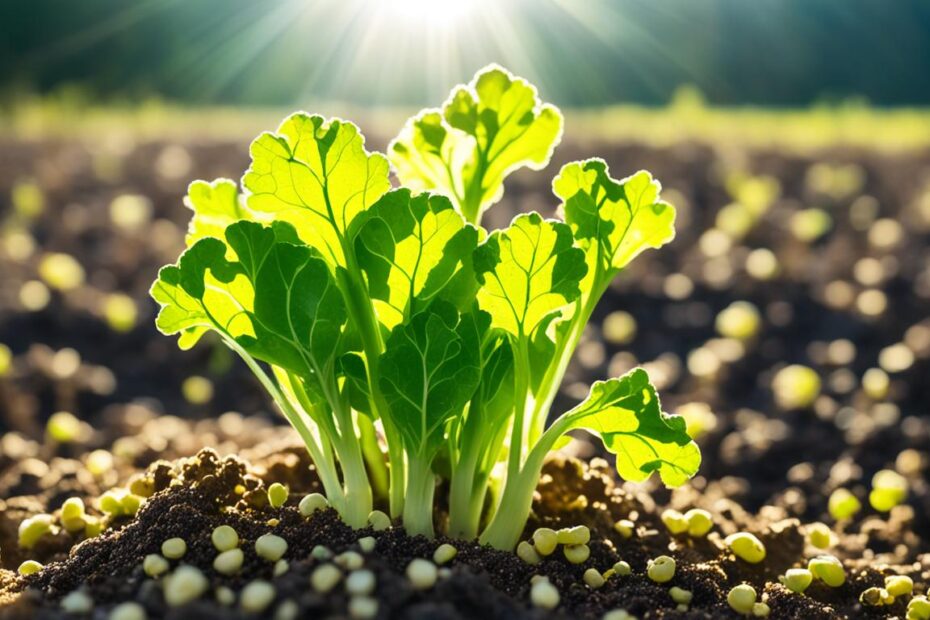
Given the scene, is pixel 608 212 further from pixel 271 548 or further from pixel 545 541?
pixel 271 548

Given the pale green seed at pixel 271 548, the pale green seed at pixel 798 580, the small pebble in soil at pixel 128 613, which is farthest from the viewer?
the pale green seed at pixel 798 580

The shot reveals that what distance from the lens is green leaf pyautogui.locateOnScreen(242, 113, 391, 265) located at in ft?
5.57

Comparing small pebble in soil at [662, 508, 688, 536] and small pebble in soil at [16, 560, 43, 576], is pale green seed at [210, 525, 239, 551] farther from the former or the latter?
small pebble in soil at [662, 508, 688, 536]

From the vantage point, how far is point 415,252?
1714mm

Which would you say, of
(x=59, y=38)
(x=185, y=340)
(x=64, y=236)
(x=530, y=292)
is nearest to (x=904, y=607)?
(x=530, y=292)

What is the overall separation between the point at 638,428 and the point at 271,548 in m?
0.70

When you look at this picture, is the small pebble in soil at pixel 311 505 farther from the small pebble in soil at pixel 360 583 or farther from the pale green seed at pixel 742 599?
the pale green seed at pixel 742 599

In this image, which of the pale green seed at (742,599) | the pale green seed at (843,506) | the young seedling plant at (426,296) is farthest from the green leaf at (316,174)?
the pale green seed at (843,506)

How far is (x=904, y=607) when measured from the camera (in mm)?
2090

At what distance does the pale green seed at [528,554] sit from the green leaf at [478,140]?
2.22 ft

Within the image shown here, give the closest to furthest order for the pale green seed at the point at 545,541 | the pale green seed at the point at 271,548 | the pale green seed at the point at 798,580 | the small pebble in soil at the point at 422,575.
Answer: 1. the small pebble in soil at the point at 422,575
2. the pale green seed at the point at 271,548
3. the pale green seed at the point at 545,541
4. the pale green seed at the point at 798,580

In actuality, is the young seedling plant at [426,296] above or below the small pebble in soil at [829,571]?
above

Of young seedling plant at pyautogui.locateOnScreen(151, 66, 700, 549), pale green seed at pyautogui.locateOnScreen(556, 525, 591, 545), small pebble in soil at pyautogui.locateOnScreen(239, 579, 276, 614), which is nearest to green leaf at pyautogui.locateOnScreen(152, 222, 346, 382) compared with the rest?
young seedling plant at pyautogui.locateOnScreen(151, 66, 700, 549)

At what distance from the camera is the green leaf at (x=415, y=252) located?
168 centimetres
